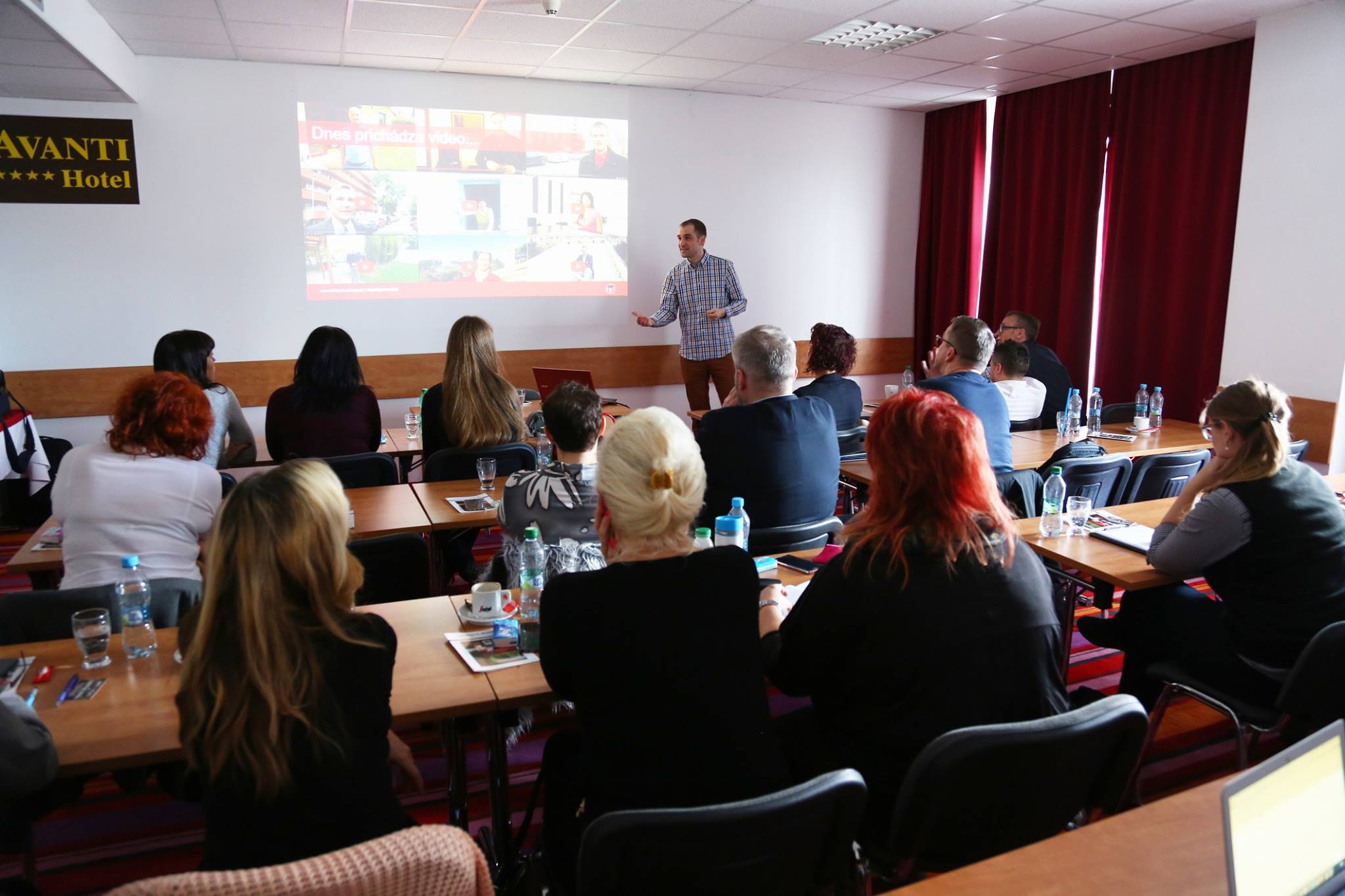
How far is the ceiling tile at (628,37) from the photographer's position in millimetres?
5332

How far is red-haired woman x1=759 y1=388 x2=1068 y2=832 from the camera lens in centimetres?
171

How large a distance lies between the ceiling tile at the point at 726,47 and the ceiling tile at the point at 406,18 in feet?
4.73

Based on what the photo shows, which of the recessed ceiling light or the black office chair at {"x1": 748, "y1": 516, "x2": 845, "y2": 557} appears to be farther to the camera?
the recessed ceiling light

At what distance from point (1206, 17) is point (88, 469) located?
5.83 m

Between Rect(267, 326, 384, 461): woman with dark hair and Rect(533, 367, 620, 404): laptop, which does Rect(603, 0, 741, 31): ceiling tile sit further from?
Rect(267, 326, 384, 461): woman with dark hair

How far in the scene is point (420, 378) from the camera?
22.8 feet

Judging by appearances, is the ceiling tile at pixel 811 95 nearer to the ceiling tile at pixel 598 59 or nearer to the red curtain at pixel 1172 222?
the ceiling tile at pixel 598 59

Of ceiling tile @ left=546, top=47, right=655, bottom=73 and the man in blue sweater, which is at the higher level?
ceiling tile @ left=546, top=47, right=655, bottom=73

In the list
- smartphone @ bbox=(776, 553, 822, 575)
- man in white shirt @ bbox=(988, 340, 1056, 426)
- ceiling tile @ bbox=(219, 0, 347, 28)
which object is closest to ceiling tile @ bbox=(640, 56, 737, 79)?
ceiling tile @ bbox=(219, 0, 347, 28)

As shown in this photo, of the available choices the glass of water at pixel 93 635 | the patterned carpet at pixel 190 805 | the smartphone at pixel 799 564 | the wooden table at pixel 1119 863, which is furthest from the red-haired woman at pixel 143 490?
the wooden table at pixel 1119 863

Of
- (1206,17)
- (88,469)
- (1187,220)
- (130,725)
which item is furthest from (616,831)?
(1187,220)

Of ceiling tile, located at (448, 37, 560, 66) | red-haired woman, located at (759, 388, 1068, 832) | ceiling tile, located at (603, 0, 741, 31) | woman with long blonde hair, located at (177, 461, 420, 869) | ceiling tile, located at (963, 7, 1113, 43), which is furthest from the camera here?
ceiling tile, located at (448, 37, 560, 66)

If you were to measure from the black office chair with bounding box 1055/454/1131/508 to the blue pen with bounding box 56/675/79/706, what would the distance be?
353cm

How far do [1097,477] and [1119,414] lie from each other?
181 cm
